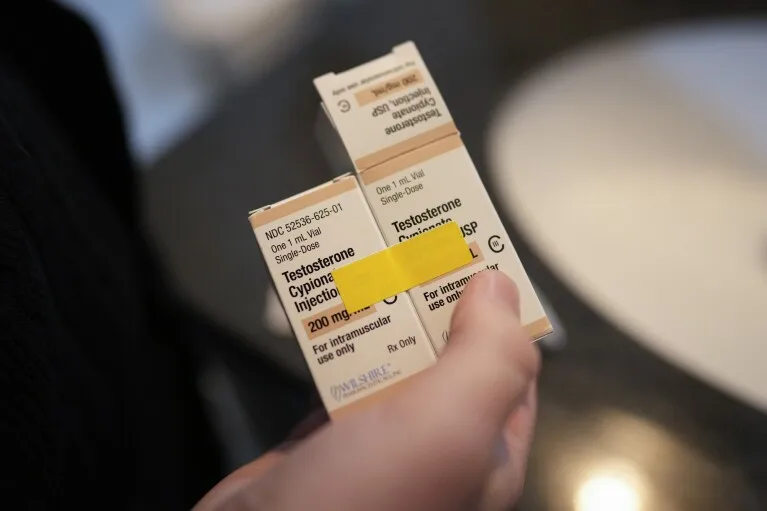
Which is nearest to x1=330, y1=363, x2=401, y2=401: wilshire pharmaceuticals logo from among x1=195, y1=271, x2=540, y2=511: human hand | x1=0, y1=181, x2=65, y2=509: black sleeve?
x1=195, y1=271, x2=540, y2=511: human hand

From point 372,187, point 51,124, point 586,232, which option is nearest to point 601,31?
point 586,232

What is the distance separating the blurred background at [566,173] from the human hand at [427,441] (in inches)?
8.3

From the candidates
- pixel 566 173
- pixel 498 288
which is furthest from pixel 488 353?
pixel 566 173

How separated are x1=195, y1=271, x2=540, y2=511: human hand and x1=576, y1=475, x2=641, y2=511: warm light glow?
7.4 inches

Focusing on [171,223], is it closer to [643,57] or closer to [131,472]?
[131,472]

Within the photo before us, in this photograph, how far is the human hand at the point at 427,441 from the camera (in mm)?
255

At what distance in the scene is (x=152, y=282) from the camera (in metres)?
0.56

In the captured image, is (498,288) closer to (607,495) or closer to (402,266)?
(402,266)

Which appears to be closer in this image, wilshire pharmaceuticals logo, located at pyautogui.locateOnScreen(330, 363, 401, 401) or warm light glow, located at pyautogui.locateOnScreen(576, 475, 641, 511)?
wilshire pharmaceuticals logo, located at pyautogui.locateOnScreen(330, 363, 401, 401)

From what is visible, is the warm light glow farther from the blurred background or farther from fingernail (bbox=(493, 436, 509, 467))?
fingernail (bbox=(493, 436, 509, 467))

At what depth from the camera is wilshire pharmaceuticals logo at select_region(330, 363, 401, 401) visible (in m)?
0.29

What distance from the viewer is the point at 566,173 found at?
602 millimetres

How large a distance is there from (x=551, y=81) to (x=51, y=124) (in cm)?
45

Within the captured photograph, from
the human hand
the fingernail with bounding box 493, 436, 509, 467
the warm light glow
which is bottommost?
the warm light glow
